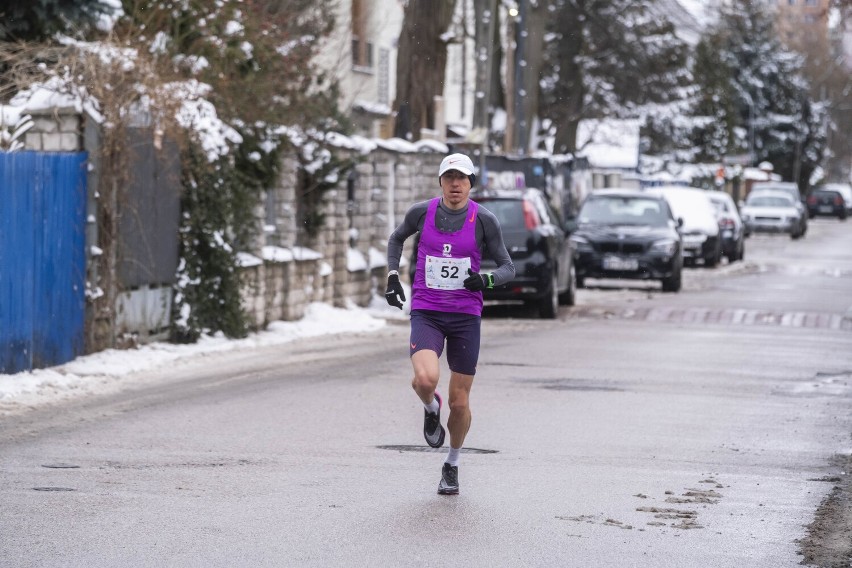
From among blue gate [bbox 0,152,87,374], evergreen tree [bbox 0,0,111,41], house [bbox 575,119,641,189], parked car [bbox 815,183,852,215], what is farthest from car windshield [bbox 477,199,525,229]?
parked car [bbox 815,183,852,215]

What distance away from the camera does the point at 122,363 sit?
52.1 feet

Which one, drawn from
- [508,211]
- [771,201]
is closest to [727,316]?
[508,211]

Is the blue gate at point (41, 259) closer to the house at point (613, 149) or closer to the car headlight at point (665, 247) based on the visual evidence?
the car headlight at point (665, 247)

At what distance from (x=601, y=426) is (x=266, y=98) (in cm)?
1007

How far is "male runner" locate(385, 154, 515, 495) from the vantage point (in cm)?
938

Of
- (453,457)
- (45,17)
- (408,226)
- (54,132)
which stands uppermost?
→ (45,17)

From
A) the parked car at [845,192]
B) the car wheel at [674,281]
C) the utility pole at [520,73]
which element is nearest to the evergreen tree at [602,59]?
the utility pole at [520,73]

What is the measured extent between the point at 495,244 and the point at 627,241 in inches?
812

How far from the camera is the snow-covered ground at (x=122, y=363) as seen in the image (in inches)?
539

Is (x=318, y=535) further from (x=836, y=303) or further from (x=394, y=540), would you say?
(x=836, y=303)

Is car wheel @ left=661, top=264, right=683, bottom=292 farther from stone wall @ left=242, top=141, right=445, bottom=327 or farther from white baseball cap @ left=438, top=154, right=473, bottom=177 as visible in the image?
white baseball cap @ left=438, top=154, right=473, bottom=177

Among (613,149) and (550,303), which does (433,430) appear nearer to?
(550,303)

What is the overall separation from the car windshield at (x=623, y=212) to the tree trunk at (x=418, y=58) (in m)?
3.83

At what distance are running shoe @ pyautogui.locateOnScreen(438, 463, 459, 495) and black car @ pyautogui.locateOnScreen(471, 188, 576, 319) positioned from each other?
1319cm
